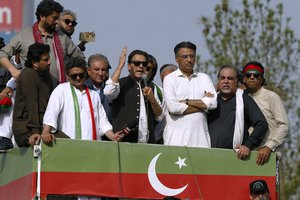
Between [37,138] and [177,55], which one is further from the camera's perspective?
[177,55]

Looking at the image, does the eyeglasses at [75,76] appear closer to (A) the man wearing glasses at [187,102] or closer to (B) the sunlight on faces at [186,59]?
(A) the man wearing glasses at [187,102]

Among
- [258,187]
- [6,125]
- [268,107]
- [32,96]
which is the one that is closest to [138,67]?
[32,96]

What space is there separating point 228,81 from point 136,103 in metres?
1.13

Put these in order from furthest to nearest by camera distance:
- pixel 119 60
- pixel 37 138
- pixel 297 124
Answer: pixel 297 124 < pixel 119 60 < pixel 37 138

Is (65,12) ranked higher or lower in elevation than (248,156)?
higher

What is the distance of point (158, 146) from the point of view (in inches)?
595

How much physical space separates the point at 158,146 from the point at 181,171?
0.42m

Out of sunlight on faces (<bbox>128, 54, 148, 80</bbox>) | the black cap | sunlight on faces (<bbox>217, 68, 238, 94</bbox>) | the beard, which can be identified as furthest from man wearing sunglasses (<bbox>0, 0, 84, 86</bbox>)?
the black cap

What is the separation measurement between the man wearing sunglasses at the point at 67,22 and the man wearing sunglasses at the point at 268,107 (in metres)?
2.20

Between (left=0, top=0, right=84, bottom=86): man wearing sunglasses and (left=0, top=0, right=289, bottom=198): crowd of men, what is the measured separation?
11 mm

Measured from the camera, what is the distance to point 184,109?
50.5 ft

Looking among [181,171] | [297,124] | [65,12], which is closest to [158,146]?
[181,171]

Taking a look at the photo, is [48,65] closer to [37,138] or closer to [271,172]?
[37,138]

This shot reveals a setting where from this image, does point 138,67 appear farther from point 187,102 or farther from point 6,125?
point 6,125
